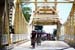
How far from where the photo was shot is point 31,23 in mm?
57438

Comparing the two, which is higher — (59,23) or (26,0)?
(26,0)

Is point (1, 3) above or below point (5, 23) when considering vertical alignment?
above

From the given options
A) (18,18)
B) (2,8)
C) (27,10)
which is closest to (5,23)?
(2,8)

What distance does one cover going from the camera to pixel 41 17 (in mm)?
54969

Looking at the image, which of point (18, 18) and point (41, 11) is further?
point (41, 11)

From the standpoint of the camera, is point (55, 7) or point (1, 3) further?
point (55, 7)

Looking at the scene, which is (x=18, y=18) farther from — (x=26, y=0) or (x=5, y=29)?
(x=5, y=29)

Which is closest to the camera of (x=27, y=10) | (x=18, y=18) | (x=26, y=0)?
(x=18, y=18)

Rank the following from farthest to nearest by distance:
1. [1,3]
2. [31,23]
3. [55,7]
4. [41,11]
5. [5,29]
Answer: [31,23] < [41,11] < [55,7] < [5,29] < [1,3]

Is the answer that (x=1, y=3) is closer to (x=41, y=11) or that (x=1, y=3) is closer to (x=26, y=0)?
(x=26, y=0)

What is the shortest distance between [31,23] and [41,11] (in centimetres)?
455

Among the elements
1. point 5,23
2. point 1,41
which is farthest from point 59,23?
point 1,41

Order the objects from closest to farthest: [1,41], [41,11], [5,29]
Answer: [1,41]
[5,29]
[41,11]

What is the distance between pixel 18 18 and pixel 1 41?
51.9 feet
